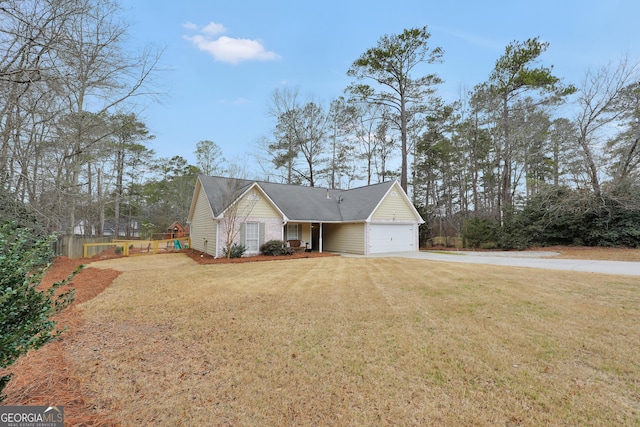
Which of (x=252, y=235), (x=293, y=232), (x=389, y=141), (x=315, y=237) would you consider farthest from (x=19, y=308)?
(x=389, y=141)

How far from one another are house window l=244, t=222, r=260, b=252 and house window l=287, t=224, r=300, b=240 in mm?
2917

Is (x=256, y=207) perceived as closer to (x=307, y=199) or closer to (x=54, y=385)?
(x=307, y=199)

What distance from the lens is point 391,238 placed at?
1880 centimetres

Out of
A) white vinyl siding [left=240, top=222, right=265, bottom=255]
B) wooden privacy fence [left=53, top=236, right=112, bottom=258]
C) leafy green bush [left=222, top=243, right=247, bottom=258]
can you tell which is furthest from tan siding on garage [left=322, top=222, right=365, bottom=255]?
wooden privacy fence [left=53, top=236, right=112, bottom=258]

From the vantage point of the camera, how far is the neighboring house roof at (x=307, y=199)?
1514 cm

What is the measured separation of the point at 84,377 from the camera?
320 cm

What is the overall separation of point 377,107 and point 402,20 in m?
6.47

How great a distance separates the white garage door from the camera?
17.9 metres

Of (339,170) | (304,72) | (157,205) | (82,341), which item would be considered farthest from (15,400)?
(157,205)

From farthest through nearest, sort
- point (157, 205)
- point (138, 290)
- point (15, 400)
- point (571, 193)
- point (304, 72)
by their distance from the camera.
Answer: point (157, 205) < point (304, 72) < point (571, 193) < point (138, 290) < point (15, 400)

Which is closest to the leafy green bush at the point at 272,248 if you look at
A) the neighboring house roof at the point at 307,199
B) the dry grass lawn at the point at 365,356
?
the neighboring house roof at the point at 307,199

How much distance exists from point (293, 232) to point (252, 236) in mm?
3454

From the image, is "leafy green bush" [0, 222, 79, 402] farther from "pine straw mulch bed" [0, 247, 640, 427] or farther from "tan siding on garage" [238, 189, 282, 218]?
"tan siding on garage" [238, 189, 282, 218]

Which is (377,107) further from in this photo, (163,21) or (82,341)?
(82,341)
